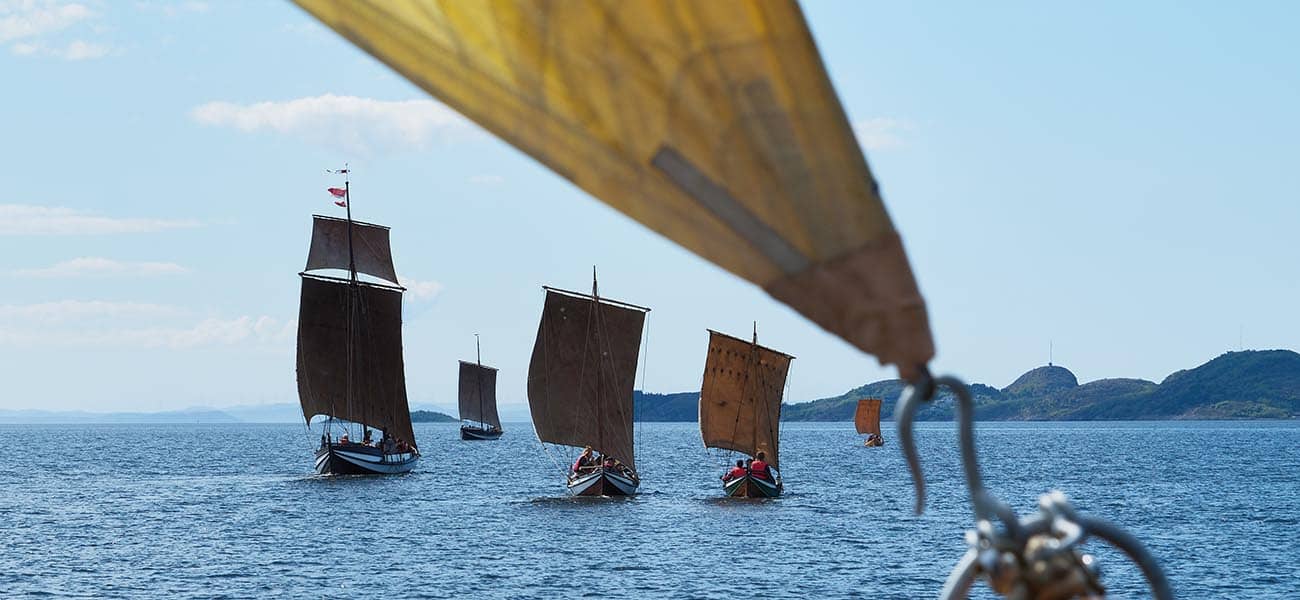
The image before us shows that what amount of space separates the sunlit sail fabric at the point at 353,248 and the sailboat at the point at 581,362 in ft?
83.9

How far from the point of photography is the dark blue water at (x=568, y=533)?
4744cm

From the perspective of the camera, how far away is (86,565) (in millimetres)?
53375

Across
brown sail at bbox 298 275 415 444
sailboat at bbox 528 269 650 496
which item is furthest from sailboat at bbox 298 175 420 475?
sailboat at bbox 528 269 650 496

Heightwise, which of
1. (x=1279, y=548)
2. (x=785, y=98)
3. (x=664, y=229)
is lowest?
(x=1279, y=548)

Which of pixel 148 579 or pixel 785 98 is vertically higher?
pixel 785 98

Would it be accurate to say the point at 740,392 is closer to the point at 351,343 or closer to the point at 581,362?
the point at 581,362

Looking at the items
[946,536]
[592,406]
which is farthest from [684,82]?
[592,406]

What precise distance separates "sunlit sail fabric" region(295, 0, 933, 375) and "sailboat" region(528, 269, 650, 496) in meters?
67.5

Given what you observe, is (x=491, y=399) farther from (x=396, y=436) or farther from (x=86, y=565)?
(x=86, y=565)

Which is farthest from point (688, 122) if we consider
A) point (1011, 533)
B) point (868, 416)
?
point (868, 416)

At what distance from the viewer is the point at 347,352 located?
86.6 metres

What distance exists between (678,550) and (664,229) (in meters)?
54.0

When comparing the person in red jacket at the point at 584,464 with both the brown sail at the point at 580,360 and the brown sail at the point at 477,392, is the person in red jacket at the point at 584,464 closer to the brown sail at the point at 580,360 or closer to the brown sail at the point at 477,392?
the brown sail at the point at 580,360

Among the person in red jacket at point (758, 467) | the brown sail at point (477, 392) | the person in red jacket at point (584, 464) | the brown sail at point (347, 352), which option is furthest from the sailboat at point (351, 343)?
the brown sail at point (477, 392)
